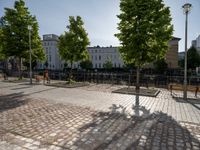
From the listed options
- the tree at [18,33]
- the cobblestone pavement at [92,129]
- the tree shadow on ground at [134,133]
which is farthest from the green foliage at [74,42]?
the tree shadow on ground at [134,133]

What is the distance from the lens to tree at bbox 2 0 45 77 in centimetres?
2170

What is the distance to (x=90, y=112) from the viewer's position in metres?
8.16

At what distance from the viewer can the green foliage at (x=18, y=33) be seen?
21703 millimetres

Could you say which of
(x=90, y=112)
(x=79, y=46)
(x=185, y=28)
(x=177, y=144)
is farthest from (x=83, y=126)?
(x=79, y=46)

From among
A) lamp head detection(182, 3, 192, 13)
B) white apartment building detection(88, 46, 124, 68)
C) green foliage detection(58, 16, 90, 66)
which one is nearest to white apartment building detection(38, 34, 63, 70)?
white apartment building detection(88, 46, 124, 68)

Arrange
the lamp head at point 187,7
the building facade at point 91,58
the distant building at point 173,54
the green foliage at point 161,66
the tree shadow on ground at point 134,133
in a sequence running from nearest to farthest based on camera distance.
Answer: the tree shadow on ground at point 134,133 < the lamp head at point 187,7 < the green foliage at point 161,66 < the distant building at point 173,54 < the building facade at point 91,58

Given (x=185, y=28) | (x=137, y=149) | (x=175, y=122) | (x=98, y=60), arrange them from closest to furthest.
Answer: (x=137, y=149)
(x=175, y=122)
(x=185, y=28)
(x=98, y=60)

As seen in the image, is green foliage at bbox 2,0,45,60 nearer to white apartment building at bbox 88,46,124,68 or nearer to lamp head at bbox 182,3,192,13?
lamp head at bbox 182,3,192,13

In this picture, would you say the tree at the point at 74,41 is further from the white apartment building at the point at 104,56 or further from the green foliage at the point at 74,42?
the white apartment building at the point at 104,56

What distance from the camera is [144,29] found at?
43.2ft

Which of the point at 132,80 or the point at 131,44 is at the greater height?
the point at 131,44

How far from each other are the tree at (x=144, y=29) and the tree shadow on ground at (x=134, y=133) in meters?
6.22

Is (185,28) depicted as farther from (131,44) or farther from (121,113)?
(121,113)

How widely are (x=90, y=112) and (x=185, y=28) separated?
28.6 feet
